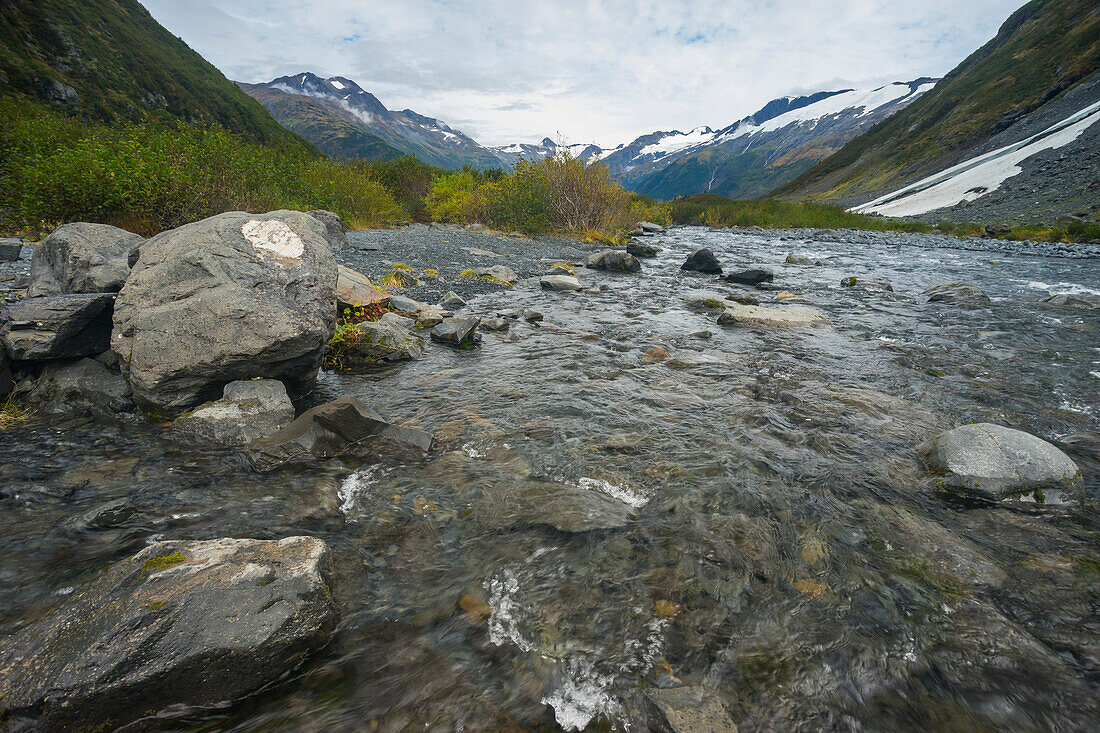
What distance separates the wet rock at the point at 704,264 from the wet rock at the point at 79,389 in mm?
17150

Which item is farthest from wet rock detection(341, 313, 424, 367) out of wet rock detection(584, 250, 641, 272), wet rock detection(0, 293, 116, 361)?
wet rock detection(584, 250, 641, 272)

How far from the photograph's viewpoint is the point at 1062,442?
4.57 metres

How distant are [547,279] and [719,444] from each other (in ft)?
30.1

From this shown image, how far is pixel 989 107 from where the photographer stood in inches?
2822

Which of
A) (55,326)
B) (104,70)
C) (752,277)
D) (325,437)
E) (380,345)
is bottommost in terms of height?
(752,277)

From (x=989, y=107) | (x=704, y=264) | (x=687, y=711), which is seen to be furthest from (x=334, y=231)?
(x=989, y=107)

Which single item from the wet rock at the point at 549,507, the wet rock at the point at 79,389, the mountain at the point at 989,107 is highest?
the mountain at the point at 989,107

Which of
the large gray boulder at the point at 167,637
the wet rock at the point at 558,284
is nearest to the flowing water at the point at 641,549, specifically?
the large gray boulder at the point at 167,637

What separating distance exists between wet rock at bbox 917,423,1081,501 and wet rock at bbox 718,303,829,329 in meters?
5.21

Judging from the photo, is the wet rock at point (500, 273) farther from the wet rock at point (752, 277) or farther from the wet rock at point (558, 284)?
the wet rock at point (752, 277)

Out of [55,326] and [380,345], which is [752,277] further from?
[55,326]

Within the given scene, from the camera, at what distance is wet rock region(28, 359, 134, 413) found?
459 cm

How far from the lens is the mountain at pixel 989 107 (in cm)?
A: 5875

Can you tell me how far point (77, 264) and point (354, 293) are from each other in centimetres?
358
